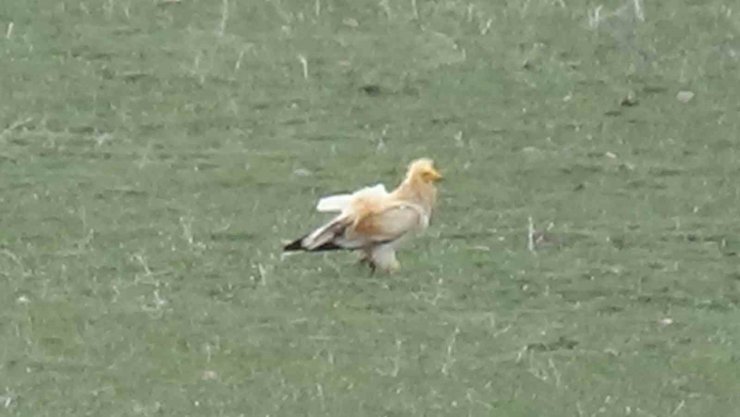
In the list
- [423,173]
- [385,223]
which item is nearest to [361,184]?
[423,173]

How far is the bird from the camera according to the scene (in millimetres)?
4324

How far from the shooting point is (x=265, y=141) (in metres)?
5.10

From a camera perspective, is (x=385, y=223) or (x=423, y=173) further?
(x=423, y=173)

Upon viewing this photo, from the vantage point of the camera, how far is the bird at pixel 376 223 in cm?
432

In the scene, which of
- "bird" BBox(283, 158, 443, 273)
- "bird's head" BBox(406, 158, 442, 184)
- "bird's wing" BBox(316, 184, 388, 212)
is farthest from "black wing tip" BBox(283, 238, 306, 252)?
"bird's head" BBox(406, 158, 442, 184)

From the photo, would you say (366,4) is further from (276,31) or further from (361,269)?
(361,269)

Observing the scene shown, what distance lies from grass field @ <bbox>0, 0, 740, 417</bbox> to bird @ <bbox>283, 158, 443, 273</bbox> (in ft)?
0.18

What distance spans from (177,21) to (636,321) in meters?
2.09

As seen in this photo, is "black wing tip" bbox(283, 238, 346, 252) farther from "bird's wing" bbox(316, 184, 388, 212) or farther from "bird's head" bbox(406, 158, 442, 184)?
"bird's head" bbox(406, 158, 442, 184)

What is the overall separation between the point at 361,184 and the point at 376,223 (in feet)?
1.74

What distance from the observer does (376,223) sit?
14.2 feet

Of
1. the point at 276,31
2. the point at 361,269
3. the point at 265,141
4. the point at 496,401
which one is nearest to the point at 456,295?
the point at 361,269

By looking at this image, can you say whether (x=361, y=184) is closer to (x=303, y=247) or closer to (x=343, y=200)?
(x=343, y=200)

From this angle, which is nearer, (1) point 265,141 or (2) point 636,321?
(2) point 636,321
